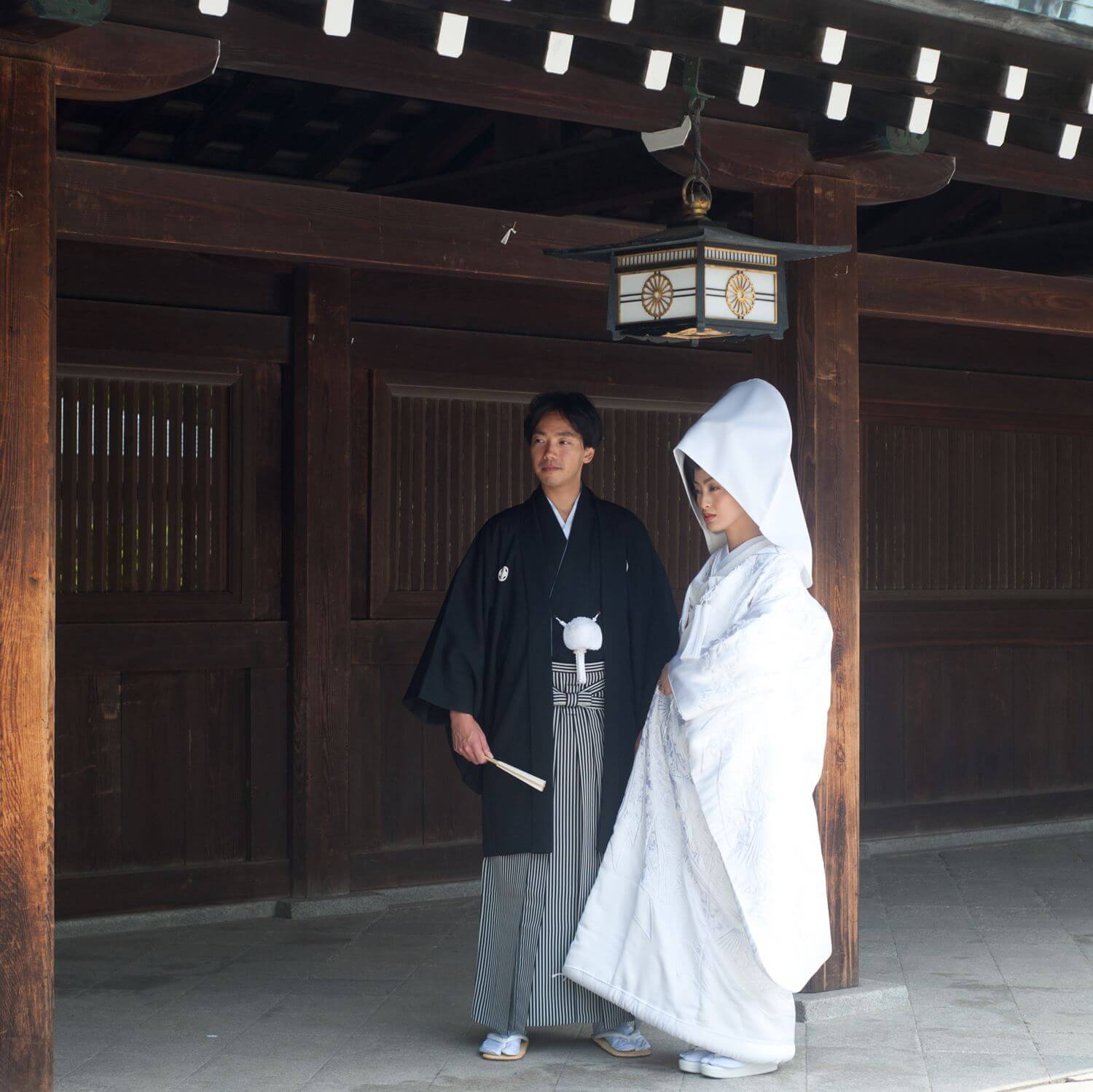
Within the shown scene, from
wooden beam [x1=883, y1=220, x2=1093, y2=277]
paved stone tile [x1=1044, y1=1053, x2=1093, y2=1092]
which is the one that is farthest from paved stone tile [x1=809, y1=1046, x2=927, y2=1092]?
wooden beam [x1=883, y1=220, x2=1093, y2=277]

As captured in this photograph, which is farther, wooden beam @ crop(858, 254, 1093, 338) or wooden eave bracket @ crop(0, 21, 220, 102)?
wooden beam @ crop(858, 254, 1093, 338)

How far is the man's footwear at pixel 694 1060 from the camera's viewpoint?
431 cm

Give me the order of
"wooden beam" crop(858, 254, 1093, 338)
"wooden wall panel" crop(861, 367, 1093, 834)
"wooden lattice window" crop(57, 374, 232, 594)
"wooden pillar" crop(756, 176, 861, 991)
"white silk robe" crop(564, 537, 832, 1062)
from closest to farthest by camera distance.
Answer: "white silk robe" crop(564, 537, 832, 1062), "wooden pillar" crop(756, 176, 861, 991), "wooden beam" crop(858, 254, 1093, 338), "wooden lattice window" crop(57, 374, 232, 594), "wooden wall panel" crop(861, 367, 1093, 834)

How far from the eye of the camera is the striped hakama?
4.43 m

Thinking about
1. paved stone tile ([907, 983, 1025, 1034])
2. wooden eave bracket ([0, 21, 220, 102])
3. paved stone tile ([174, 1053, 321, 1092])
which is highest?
wooden eave bracket ([0, 21, 220, 102])

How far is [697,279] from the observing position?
4.16m

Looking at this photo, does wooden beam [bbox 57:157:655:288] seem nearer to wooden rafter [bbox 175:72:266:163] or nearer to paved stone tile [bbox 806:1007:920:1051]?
wooden rafter [bbox 175:72:266:163]

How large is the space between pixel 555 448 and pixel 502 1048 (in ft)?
5.29

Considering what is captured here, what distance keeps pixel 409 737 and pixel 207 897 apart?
1.00m

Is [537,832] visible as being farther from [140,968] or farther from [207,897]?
[207,897]

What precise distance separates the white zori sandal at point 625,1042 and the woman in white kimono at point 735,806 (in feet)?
0.58

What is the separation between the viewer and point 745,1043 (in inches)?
167

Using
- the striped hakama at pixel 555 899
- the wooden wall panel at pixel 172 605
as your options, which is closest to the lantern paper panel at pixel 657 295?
the striped hakama at pixel 555 899

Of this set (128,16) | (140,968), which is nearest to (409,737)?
(140,968)
